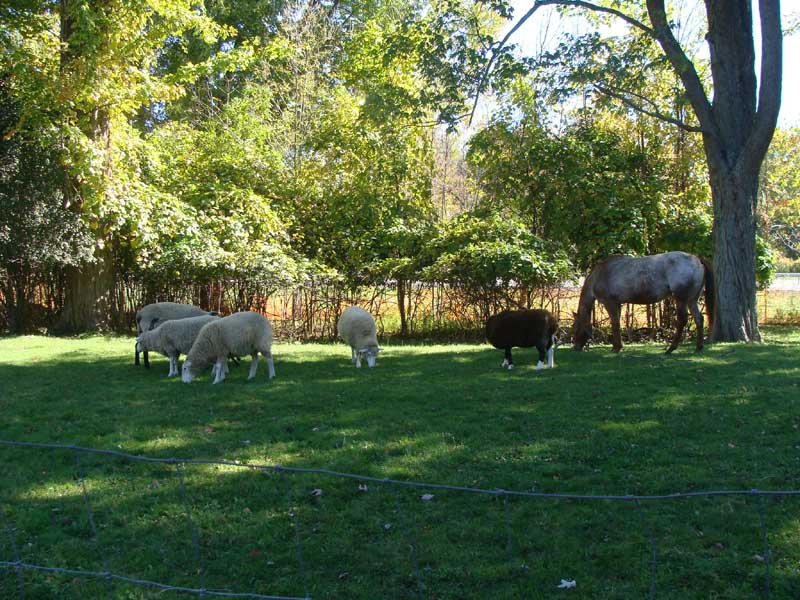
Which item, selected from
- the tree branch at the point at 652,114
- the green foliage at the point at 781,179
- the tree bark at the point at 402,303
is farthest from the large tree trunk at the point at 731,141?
the green foliage at the point at 781,179

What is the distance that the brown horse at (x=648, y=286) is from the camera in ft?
43.5

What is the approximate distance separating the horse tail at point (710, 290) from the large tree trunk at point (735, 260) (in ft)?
0.32

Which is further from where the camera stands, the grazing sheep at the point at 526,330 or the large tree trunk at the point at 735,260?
the large tree trunk at the point at 735,260

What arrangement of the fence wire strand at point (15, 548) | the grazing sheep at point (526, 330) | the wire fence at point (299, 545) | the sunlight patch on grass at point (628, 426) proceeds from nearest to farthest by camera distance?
1. the wire fence at point (299, 545)
2. the fence wire strand at point (15, 548)
3. the sunlight patch on grass at point (628, 426)
4. the grazing sheep at point (526, 330)

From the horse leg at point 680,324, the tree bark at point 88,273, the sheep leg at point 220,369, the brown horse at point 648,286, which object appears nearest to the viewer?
the sheep leg at point 220,369

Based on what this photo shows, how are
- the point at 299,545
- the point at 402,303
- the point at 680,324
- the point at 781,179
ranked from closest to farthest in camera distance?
the point at 299,545, the point at 680,324, the point at 402,303, the point at 781,179

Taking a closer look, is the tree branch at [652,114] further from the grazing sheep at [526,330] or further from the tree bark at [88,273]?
the tree bark at [88,273]

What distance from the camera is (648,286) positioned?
44.2 ft

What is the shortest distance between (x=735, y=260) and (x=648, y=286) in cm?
226

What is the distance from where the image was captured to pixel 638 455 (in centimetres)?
689

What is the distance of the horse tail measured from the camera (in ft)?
45.0

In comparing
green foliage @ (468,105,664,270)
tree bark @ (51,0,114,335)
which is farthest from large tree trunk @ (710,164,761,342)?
tree bark @ (51,0,114,335)

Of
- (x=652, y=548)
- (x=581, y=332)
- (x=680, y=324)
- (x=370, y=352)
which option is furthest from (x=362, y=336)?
(x=652, y=548)

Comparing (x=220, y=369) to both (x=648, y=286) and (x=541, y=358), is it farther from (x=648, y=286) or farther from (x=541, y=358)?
(x=648, y=286)
